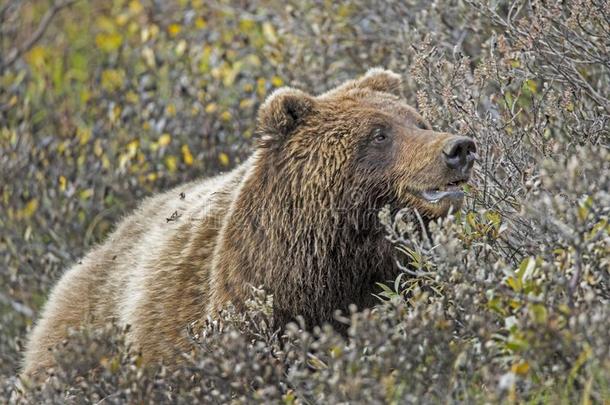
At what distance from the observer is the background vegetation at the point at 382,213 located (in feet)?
12.0

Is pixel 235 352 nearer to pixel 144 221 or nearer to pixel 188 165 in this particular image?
pixel 144 221

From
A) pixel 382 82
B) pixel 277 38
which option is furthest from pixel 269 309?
pixel 277 38

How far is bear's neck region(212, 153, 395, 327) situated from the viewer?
502 cm

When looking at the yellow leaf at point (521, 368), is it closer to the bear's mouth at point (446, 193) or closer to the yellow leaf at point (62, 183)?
the bear's mouth at point (446, 193)

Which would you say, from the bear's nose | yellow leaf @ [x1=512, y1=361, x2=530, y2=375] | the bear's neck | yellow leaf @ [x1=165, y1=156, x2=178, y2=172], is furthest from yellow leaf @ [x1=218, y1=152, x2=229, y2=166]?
yellow leaf @ [x1=512, y1=361, x2=530, y2=375]

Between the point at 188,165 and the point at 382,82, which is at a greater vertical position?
the point at 382,82

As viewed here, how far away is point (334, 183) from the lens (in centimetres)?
507

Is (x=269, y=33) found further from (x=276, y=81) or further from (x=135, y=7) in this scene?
(x=135, y=7)

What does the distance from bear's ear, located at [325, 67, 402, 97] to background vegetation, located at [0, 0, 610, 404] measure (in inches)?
7.0

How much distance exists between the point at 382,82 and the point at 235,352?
2233 millimetres

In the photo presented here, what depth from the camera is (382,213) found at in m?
4.25

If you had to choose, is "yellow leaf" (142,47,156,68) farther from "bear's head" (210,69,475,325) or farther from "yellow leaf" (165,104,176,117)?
"bear's head" (210,69,475,325)

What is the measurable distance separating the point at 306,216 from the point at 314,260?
0.21 metres

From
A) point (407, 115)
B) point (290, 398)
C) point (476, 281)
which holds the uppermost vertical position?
point (407, 115)
